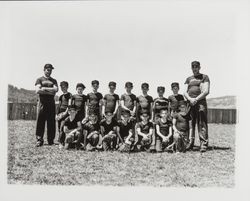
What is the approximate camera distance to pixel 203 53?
5.88 m

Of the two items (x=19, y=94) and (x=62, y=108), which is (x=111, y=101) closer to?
(x=62, y=108)

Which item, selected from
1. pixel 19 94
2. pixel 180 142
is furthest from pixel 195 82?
pixel 19 94

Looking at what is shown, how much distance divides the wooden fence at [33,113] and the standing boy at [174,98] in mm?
449

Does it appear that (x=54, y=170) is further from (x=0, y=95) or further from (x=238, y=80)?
(x=238, y=80)

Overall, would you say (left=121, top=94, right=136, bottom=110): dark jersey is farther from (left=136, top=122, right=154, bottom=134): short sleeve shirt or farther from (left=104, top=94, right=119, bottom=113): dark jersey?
(left=136, top=122, right=154, bottom=134): short sleeve shirt

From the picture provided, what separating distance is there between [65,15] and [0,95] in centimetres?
141

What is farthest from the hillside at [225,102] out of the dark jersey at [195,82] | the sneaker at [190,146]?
the sneaker at [190,146]

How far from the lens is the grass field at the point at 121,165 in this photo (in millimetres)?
5680

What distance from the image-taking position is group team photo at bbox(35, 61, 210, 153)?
5941mm

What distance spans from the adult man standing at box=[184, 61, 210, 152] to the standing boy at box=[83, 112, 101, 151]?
1260mm

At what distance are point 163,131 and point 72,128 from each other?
4.12ft

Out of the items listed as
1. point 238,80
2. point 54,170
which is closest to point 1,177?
point 54,170

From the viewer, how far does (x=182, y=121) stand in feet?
19.6

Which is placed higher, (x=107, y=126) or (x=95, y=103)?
(x=95, y=103)
